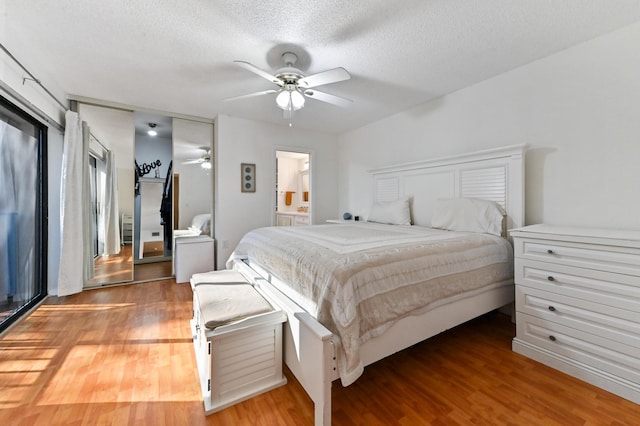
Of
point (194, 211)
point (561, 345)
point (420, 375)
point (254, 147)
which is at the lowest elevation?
point (420, 375)

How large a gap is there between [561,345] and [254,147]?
13.3 ft

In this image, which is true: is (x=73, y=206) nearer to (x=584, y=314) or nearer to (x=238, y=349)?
(x=238, y=349)

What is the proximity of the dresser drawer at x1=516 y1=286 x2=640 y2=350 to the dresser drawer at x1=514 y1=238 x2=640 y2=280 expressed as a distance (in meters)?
0.23

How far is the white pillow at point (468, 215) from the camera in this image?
2432mm

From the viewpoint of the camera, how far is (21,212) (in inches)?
97.8

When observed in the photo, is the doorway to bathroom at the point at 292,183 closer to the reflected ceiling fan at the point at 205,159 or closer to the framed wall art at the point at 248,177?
the framed wall art at the point at 248,177

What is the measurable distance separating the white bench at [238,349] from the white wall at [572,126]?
2.51 metres

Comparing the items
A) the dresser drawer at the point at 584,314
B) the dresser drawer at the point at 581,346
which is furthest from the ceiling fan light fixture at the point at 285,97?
the dresser drawer at the point at 581,346

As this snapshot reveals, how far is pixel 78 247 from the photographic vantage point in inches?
118

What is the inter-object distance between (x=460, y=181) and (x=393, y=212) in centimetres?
89

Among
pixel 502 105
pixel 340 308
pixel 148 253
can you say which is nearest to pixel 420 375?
pixel 340 308

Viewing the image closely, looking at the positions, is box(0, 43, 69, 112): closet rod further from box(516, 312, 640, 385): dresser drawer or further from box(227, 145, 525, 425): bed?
box(516, 312, 640, 385): dresser drawer

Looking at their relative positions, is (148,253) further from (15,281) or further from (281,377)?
(281,377)

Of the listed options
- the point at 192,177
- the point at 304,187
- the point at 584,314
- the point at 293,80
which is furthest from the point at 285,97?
the point at 304,187
